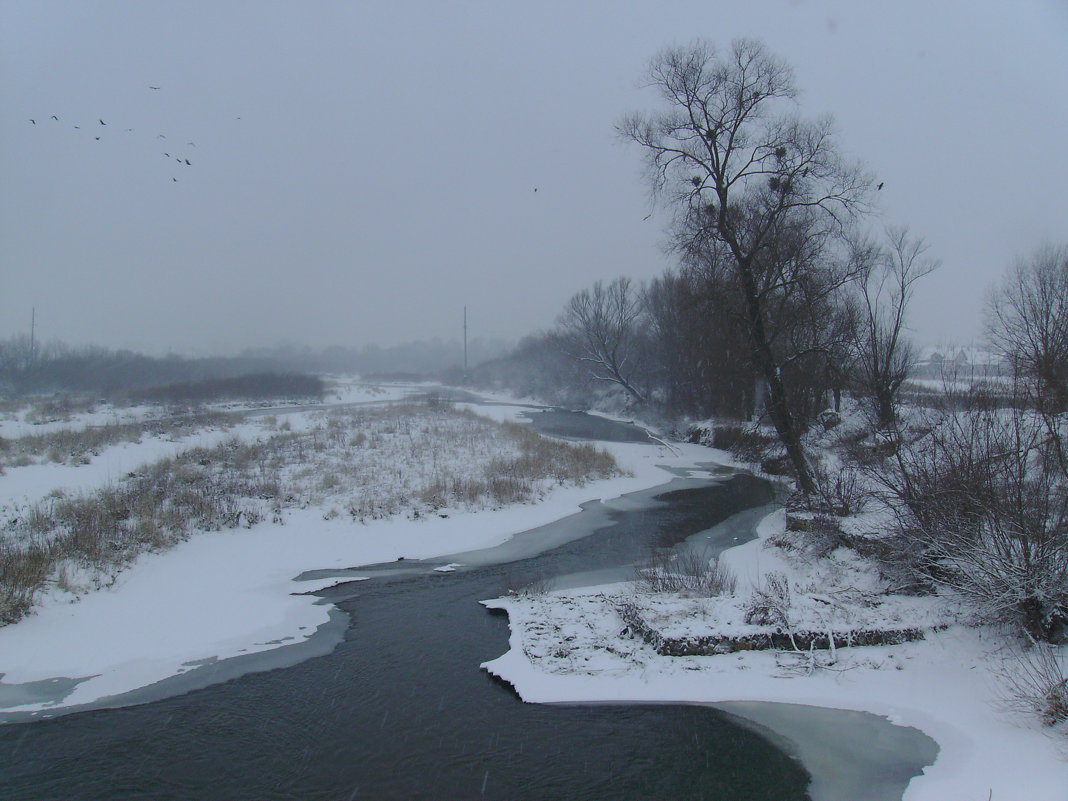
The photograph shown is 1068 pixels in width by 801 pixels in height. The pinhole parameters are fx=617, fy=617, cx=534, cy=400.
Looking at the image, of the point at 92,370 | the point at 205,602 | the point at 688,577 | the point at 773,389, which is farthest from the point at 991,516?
the point at 92,370

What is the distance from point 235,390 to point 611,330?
3291 cm

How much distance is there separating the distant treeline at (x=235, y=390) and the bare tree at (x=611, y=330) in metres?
24.6

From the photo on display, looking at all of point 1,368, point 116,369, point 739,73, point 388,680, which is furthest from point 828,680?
point 116,369

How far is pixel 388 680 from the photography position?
25.5 feet

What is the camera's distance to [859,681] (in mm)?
7398

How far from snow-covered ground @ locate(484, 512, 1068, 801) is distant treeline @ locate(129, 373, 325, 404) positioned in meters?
45.7

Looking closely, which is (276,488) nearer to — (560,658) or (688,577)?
(560,658)

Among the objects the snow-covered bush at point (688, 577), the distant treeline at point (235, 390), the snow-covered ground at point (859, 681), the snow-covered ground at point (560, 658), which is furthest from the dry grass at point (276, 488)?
the distant treeline at point (235, 390)

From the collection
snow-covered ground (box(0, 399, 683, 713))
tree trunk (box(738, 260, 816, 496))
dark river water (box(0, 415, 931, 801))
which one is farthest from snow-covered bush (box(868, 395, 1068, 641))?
snow-covered ground (box(0, 399, 683, 713))

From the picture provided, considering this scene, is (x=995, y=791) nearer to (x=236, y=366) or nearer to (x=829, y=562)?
(x=829, y=562)

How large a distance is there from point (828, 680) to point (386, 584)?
7552 millimetres

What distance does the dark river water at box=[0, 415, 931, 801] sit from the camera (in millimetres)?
5734

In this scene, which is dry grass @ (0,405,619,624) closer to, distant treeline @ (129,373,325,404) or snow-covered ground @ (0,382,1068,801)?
snow-covered ground @ (0,382,1068,801)

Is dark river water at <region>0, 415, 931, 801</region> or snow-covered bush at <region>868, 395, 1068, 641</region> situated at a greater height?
snow-covered bush at <region>868, 395, 1068, 641</region>
